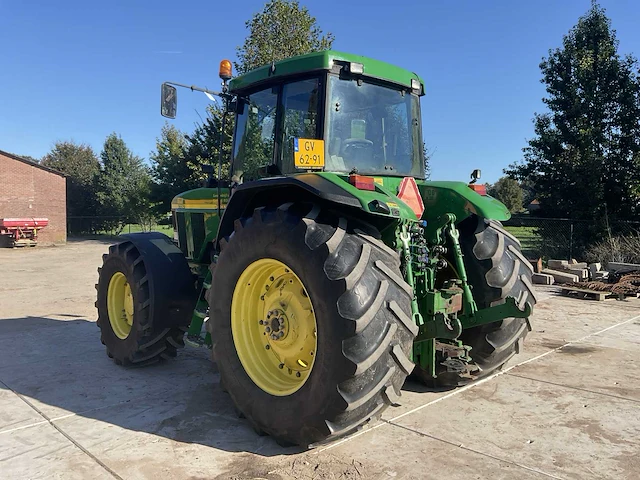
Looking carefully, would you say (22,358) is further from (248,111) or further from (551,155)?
(551,155)

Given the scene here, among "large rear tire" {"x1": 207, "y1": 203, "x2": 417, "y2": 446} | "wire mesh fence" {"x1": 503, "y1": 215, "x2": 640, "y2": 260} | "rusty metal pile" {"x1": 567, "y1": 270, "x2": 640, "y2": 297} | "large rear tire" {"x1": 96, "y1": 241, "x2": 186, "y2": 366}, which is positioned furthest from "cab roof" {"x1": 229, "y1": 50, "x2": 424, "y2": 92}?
"wire mesh fence" {"x1": 503, "y1": 215, "x2": 640, "y2": 260}

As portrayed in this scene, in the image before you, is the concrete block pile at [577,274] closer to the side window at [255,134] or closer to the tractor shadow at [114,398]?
the tractor shadow at [114,398]

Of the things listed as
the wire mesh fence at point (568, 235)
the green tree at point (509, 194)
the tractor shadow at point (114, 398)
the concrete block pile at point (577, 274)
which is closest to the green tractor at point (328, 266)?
the tractor shadow at point (114, 398)

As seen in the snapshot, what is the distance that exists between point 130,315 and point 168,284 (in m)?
0.85

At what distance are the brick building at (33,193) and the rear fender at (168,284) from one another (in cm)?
2517

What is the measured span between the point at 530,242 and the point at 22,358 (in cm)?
1511

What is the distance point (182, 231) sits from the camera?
5938 millimetres

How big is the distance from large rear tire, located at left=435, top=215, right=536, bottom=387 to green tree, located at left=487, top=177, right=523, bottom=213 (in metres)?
52.5

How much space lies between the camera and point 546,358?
5.63 meters

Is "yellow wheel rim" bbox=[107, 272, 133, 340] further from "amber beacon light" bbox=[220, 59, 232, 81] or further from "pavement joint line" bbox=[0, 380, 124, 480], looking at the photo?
"amber beacon light" bbox=[220, 59, 232, 81]

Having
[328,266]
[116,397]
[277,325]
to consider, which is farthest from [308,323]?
[116,397]

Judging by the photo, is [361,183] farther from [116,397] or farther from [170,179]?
[170,179]

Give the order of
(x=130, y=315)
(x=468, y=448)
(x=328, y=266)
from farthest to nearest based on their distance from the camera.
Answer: (x=130, y=315) < (x=468, y=448) < (x=328, y=266)

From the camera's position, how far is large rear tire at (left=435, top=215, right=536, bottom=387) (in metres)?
4.38
